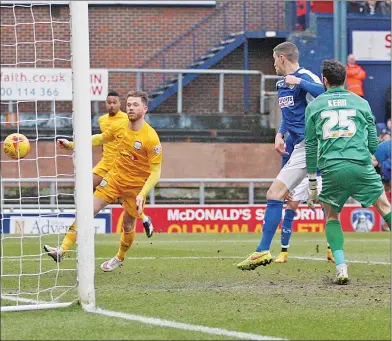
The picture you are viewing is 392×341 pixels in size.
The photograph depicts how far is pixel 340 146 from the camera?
882 cm

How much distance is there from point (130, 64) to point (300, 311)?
20.2 metres

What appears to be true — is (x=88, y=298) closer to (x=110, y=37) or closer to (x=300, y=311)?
(x=300, y=311)

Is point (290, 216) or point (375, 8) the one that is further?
point (375, 8)

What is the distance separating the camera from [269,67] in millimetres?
27469

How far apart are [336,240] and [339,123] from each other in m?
1.07

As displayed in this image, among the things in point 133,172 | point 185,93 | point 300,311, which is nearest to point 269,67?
point 185,93

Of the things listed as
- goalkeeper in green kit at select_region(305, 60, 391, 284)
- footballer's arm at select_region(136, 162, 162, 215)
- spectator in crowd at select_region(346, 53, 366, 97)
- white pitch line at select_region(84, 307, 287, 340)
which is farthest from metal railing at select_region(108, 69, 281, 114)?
white pitch line at select_region(84, 307, 287, 340)

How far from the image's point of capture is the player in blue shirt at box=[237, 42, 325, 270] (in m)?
9.74

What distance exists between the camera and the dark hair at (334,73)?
8.94m

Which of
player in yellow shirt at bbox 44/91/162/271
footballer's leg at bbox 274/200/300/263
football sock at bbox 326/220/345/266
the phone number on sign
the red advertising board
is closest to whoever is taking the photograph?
football sock at bbox 326/220/345/266

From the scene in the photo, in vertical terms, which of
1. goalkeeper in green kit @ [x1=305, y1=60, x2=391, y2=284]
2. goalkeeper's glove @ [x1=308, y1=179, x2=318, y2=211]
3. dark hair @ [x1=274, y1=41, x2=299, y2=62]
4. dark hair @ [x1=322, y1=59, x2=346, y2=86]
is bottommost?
goalkeeper's glove @ [x1=308, y1=179, x2=318, y2=211]

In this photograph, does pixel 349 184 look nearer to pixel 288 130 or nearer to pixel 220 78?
pixel 288 130

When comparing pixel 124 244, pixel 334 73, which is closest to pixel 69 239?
pixel 124 244

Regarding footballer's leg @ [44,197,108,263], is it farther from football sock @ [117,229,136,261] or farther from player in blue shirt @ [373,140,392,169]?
player in blue shirt @ [373,140,392,169]
